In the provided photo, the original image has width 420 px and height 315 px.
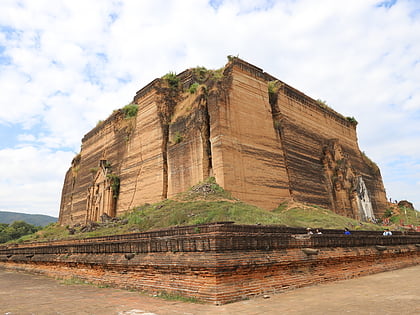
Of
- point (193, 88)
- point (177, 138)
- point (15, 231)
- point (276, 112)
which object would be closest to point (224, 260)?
point (177, 138)

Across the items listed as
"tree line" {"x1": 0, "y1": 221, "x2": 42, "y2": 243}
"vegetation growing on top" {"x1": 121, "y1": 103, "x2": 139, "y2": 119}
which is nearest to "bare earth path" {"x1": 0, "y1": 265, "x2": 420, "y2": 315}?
"vegetation growing on top" {"x1": 121, "y1": 103, "x2": 139, "y2": 119}

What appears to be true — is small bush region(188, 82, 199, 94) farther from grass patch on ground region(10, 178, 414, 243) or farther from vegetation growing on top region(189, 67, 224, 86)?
grass patch on ground region(10, 178, 414, 243)

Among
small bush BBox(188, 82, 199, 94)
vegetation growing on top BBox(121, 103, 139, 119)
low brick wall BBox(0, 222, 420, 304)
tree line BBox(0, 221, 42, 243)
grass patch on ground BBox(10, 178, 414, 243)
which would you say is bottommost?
low brick wall BBox(0, 222, 420, 304)

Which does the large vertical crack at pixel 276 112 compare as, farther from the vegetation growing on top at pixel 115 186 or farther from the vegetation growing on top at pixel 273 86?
the vegetation growing on top at pixel 115 186

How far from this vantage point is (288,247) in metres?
7.20

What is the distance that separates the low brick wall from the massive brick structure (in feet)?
26.0

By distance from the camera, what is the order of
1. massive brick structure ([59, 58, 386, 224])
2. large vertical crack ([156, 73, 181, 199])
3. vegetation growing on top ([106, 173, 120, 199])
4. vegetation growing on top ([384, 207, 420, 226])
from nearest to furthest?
massive brick structure ([59, 58, 386, 224]) < large vertical crack ([156, 73, 181, 199]) < vegetation growing on top ([106, 173, 120, 199]) < vegetation growing on top ([384, 207, 420, 226])

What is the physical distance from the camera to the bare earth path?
16.3 ft

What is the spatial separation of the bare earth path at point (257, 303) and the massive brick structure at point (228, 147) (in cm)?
994

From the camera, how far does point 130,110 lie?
25953 millimetres

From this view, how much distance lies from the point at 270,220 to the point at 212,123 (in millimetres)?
6921

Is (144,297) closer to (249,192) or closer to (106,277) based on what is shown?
(106,277)

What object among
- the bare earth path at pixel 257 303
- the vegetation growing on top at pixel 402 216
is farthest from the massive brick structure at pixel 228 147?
the bare earth path at pixel 257 303

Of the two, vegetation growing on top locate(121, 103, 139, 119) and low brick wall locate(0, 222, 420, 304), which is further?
vegetation growing on top locate(121, 103, 139, 119)
